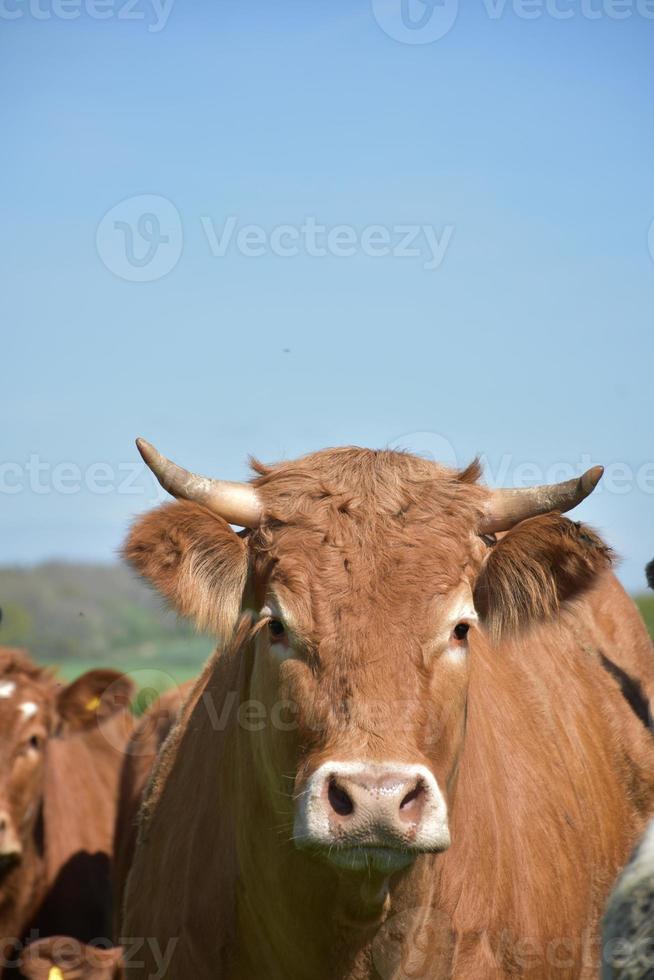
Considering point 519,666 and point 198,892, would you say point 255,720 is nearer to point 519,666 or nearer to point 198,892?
point 198,892

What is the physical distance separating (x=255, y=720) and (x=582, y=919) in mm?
1661

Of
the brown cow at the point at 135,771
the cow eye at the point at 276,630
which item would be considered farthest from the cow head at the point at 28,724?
the cow eye at the point at 276,630

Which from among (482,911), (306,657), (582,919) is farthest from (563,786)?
(306,657)

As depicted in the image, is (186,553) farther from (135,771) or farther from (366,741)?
(135,771)

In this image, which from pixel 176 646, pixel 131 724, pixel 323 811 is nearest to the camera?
pixel 323 811

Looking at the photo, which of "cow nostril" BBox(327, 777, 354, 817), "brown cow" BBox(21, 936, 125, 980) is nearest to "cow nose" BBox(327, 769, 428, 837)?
"cow nostril" BBox(327, 777, 354, 817)

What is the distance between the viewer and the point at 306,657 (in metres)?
3.72

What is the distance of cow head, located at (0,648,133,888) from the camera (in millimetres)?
6934

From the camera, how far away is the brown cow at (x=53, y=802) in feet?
23.1

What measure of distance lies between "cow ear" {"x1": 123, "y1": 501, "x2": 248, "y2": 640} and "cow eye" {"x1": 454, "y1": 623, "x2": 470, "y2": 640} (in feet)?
2.57

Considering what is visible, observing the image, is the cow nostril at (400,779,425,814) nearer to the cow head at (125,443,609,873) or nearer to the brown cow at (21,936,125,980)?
the cow head at (125,443,609,873)

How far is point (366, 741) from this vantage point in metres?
3.45

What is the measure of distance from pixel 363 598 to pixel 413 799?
24.0 inches

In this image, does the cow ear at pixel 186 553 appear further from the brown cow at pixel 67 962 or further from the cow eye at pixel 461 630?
the brown cow at pixel 67 962
